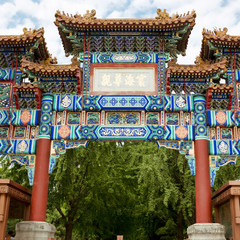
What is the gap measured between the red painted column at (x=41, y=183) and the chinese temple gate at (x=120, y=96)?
26 millimetres

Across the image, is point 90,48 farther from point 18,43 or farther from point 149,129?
point 149,129

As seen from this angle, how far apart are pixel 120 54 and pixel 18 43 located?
3.08 m

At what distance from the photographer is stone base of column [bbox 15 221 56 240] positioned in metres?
8.51

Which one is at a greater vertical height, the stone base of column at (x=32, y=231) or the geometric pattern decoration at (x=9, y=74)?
the geometric pattern decoration at (x=9, y=74)

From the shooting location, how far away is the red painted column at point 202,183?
873 cm

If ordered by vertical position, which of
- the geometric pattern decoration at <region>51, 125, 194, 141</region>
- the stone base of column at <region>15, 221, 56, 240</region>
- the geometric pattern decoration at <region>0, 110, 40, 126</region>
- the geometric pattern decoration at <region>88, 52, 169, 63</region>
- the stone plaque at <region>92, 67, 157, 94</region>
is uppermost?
the geometric pattern decoration at <region>88, 52, 169, 63</region>

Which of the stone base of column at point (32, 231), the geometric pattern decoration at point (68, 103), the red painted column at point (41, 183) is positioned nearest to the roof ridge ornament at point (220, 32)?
the geometric pattern decoration at point (68, 103)

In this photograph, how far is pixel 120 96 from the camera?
9.74m

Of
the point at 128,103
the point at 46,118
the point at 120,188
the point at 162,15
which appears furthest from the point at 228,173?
the point at 46,118

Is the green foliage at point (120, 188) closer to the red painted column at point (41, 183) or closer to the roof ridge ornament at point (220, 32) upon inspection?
the red painted column at point (41, 183)

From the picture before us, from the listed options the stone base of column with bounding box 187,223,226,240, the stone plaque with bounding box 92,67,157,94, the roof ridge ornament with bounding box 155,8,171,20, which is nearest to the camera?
the stone base of column with bounding box 187,223,226,240

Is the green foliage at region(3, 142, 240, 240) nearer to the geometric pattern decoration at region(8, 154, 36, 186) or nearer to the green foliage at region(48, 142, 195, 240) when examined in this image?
the green foliage at region(48, 142, 195, 240)

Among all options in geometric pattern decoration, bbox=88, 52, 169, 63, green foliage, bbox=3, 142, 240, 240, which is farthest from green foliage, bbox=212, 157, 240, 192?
geometric pattern decoration, bbox=88, 52, 169, 63

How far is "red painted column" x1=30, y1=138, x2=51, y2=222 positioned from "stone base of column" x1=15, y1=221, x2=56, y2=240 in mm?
204
